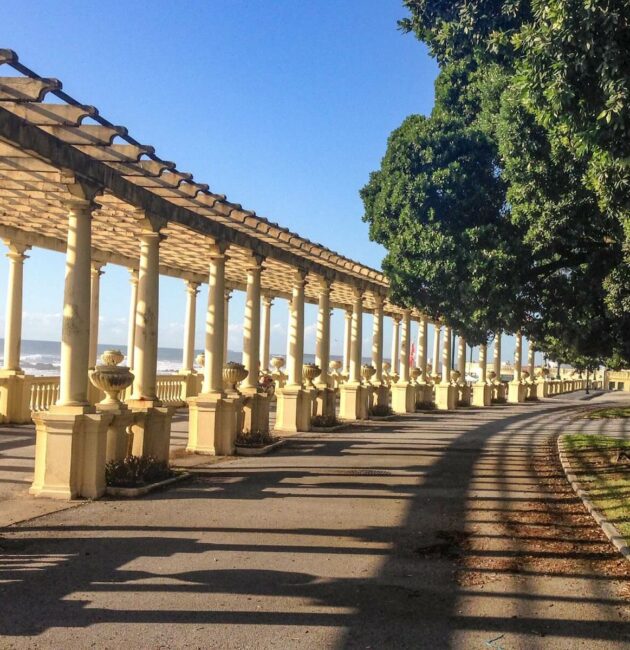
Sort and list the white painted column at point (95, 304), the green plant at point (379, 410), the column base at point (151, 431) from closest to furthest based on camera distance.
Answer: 1. the column base at point (151, 431)
2. the white painted column at point (95, 304)
3. the green plant at point (379, 410)

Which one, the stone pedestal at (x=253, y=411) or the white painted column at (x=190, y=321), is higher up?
the white painted column at (x=190, y=321)

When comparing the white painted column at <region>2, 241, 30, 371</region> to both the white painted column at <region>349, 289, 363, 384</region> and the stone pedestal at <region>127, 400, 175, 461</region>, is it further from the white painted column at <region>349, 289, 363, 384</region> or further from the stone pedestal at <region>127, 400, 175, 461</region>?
the white painted column at <region>349, 289, 363, 384</region>

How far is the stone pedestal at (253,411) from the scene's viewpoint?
18.9 meters

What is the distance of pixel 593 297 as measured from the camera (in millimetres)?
16906

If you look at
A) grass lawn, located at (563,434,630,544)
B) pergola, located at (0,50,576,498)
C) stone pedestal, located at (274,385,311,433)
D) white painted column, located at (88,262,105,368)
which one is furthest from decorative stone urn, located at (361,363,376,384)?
white painted column, located at (88,262,105,368)

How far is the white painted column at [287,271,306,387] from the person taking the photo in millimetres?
22641

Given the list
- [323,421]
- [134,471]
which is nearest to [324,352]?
[323,421]

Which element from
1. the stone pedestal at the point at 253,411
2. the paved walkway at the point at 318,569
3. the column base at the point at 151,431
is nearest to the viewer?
the paved walkway at the point at 318,569

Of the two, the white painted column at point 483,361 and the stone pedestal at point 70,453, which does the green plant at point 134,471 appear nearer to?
the stone pedestal at point 70,453

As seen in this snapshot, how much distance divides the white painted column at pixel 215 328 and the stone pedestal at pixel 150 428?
3413mm

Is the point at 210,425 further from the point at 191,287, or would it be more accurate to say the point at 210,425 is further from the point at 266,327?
the point at 266,327

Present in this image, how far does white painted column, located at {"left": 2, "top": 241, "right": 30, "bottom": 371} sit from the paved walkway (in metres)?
8.82

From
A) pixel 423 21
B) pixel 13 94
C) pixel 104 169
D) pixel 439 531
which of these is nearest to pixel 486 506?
pixel 439 531

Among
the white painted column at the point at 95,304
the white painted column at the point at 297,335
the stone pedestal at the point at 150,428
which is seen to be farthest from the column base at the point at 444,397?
the stone pedestal at the point at 150,428
